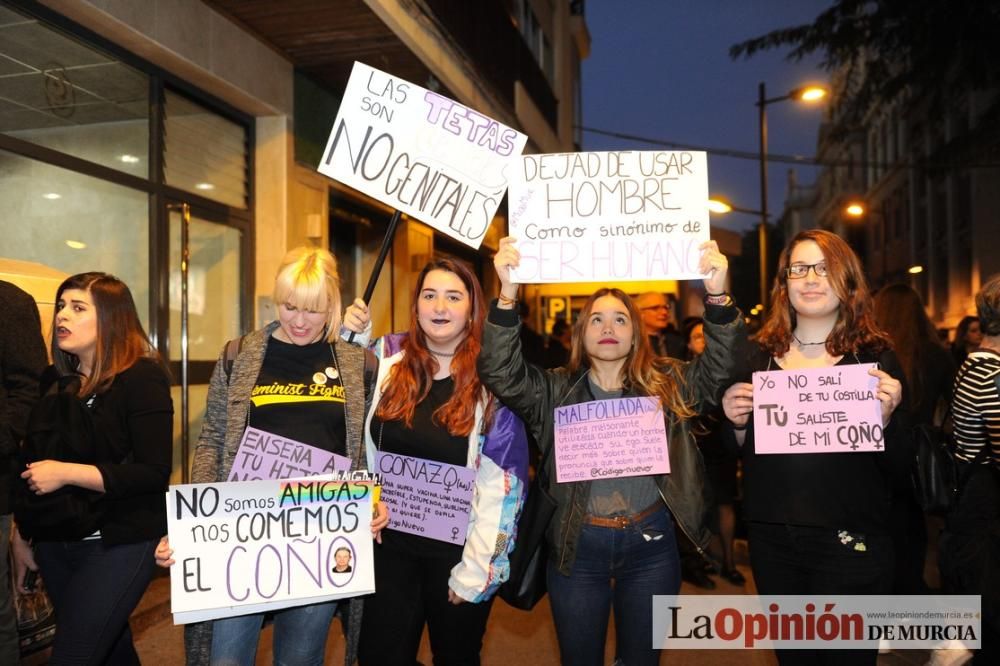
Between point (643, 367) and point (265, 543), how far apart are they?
156cm

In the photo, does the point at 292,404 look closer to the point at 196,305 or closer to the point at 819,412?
the point at 819,412

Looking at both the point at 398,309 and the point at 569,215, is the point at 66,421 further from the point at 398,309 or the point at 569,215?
the point at 398,309

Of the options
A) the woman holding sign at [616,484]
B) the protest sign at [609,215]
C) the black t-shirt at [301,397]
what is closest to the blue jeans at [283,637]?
the black t-shirt at [301,397]

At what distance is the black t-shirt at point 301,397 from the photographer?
9.66 feet

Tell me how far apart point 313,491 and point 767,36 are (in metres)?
12.8

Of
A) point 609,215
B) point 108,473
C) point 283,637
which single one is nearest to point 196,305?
point 108,473

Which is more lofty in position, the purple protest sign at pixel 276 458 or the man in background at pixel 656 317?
the man in background at pixel 656 317

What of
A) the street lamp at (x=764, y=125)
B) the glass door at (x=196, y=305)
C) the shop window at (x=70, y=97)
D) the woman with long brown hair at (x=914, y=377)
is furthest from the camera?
the street lamp at (x=764, y=125)

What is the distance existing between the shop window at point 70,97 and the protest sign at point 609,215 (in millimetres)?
3853

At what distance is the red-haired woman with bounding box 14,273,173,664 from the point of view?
2.73m

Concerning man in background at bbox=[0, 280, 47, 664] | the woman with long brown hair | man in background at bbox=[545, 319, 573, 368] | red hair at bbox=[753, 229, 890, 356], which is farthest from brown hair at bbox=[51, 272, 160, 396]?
man in background at bbox=[545, 319, 573, 368]

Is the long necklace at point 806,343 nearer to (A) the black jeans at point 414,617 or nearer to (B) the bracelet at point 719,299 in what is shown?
(B) the bracelet at point 719,299

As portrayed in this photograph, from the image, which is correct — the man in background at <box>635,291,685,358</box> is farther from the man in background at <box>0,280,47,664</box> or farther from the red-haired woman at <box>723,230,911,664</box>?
the man in background at <box>0,280,47,664</box>

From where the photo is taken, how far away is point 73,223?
18.8 ft
